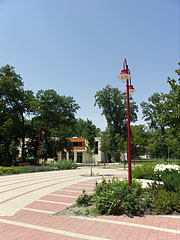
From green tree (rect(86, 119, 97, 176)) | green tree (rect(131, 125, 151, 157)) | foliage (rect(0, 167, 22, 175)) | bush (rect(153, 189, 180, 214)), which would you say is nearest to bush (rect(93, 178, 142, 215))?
bush (rect(153, 189, 180, 214))

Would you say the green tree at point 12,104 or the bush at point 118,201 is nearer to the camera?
the bush at point 118,201

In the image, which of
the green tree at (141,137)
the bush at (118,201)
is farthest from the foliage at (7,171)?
the green tree at (141,137)

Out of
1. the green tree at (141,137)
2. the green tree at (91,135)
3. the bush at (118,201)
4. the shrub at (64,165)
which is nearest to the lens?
the bush at (118,201)

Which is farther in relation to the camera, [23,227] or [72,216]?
[72,216]

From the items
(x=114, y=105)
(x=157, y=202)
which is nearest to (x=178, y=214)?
(x=157, y=202)

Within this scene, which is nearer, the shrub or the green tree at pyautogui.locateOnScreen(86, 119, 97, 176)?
the green tree at pyautogui.locateOnScreen(86, 119, 97, 176)

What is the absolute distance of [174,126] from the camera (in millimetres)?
7773

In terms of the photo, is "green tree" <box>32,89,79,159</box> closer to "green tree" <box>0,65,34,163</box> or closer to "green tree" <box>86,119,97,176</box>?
"green tree" <box>0,65,34,163</box>


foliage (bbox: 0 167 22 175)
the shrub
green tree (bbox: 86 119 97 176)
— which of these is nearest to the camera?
green tree (bbox: 86 119 97 176)

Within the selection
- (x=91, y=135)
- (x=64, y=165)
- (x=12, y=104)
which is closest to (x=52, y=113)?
(x=12, y=104)

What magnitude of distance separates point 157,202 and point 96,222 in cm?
210

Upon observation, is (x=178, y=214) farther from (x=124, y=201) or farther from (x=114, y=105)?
(x=114, y=105)

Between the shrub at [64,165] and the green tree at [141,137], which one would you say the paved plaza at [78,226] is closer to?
the shrub at [64,165]

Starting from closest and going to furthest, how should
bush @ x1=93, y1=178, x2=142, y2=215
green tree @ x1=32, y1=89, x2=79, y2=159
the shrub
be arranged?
bush @ x1=93, y1=178, x2=142, y2=215
the shrub
green tree @ x1=32, y1=89, x2=79, y2=159
